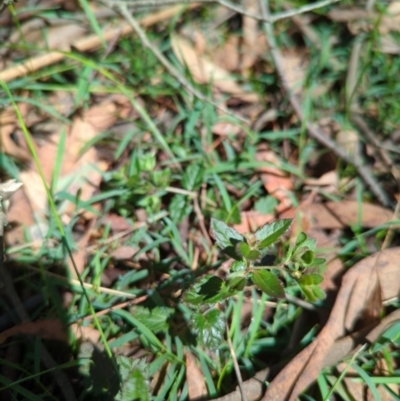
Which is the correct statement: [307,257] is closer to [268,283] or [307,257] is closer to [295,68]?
[268,283]

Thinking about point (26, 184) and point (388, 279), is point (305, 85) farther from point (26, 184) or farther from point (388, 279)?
point (26, 184)

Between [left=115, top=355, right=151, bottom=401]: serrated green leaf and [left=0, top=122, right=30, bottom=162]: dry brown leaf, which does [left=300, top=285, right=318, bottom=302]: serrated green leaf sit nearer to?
[left=115, top=355, right=151, bottom=401]: serrated green leaf

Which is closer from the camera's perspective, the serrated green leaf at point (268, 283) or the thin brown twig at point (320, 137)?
the serrated green leaf at point (268, 283)

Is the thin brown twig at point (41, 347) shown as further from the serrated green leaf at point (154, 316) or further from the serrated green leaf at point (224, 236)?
the serrated green leaf at point (224, 236)

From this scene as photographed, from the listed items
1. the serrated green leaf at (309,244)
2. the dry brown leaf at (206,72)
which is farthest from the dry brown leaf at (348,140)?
the serrated green leaf at (309,244)

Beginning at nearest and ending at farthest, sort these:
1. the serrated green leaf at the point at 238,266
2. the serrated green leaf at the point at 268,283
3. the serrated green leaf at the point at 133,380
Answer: the serrated green leaf at the point at 268,283
the serrated green leaf at the point at 238,266
the serrated green leaf at the point at 133,380
